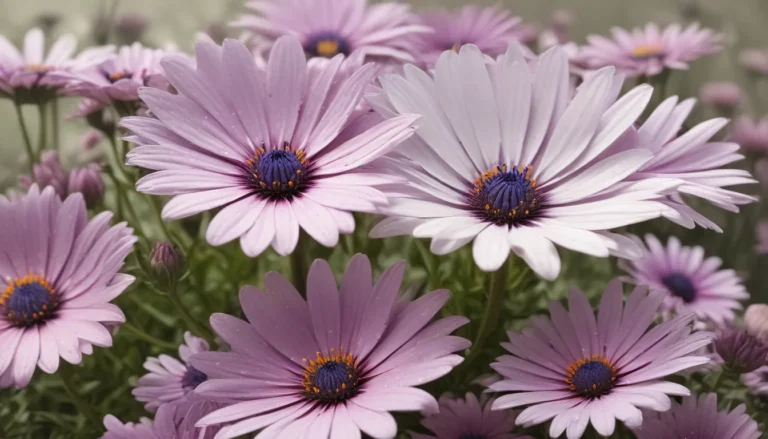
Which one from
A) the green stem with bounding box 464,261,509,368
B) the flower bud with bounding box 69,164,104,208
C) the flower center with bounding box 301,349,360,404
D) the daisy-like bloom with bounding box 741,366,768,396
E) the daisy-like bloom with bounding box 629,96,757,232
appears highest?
the flower bud with bounding box 69,164,104,208

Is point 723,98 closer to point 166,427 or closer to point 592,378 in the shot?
point 592,378

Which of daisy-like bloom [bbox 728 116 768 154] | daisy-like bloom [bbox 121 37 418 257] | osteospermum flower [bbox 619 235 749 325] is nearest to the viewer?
daisy-like bloom [bbox 121 37 418 257]

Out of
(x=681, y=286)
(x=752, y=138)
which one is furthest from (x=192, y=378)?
(x=752, y=138)

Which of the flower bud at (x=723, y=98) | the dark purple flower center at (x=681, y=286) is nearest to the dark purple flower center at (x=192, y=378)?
the dark purple flower center at (x=681, y=286)

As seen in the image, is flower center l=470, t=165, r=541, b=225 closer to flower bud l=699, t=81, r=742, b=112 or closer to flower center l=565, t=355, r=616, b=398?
flower center l=565, t=355, r=616, b=398

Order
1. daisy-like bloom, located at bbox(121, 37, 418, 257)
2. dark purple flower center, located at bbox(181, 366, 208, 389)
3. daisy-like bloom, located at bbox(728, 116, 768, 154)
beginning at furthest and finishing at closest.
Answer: daisy-like bloom, located at bbox(728, 116, 768, 154) → dark purple flower center, located at bbox(181, 366, 208, 389) → daisy-like bloom, located at bbox(121, 37, 418, 257)

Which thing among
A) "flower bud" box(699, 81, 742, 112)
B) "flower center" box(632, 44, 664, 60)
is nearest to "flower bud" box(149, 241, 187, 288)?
"flower center" box(632, 44, 664, 60)
